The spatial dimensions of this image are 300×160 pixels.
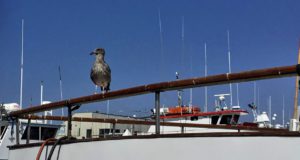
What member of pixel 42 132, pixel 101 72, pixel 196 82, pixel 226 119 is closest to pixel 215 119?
pixel 226 119

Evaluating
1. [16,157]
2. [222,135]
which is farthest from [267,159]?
[16,157]

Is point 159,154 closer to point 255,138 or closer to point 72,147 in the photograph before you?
point 255,138

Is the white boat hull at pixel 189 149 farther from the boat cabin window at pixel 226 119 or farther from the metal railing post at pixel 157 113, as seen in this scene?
the boat cabin window at pixel 226 119

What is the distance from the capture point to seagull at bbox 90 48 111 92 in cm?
633

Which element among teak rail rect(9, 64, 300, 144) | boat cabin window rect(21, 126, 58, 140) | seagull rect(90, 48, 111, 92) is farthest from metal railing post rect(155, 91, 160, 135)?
boat cabin window rect(21, 126, 58, 140)

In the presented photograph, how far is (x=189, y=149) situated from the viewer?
3574 millimetres

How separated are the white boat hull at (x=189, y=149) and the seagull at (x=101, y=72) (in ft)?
5.85

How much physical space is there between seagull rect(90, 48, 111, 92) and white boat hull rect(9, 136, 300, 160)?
5.85 ft

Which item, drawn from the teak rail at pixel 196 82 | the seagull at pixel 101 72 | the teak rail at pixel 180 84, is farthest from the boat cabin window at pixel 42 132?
the teak rail at pixel 196 82

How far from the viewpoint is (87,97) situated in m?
4.64

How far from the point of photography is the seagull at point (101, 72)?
6332 millimetres

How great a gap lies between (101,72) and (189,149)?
298 cm

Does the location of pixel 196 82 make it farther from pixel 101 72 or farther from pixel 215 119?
pixel 215 119

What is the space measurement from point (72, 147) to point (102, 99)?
567mm
